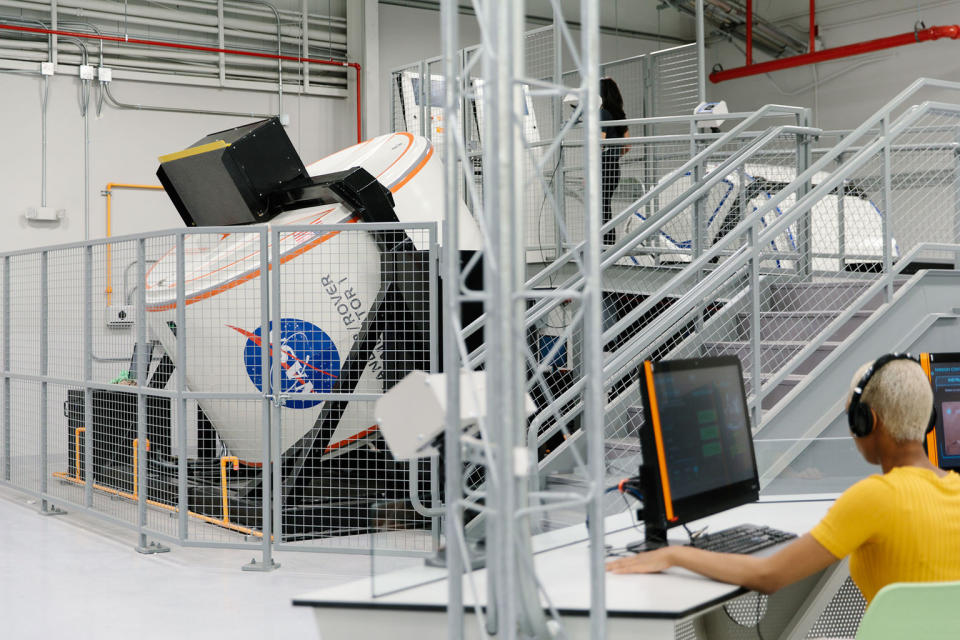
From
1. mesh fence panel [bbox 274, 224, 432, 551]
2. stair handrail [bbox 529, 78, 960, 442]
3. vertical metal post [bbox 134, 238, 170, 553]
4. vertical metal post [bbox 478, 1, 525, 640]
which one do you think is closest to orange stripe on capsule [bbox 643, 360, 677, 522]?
A: vertical metal post [bbox 478, 1, 525, 640]

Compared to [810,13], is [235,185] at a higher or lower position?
lower

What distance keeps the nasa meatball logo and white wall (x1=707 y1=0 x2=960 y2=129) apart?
7430 millimetres

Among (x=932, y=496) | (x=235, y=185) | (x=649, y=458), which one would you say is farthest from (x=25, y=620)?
(x=932, y=496)

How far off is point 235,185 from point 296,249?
0.75 m

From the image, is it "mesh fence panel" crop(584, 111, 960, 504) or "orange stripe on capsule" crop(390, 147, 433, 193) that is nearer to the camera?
"mesh fence panel" crop(584, 111, 960, 504)

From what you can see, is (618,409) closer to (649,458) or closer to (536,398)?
(536,398)

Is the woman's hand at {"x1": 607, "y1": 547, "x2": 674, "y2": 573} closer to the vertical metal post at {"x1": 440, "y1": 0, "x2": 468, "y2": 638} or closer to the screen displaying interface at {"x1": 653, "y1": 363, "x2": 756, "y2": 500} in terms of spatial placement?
the screen displaying interface at {"x1": 653, "y1": 363, "x2": 756, "y2": 500}

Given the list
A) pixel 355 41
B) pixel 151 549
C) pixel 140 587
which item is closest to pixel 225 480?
pixel 151 549

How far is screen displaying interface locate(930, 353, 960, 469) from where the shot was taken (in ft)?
11.3

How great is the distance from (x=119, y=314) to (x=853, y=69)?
8.39 meters

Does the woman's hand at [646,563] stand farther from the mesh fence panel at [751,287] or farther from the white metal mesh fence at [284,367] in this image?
the white metal mesh fence at [284,367]

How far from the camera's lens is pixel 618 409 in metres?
5.78

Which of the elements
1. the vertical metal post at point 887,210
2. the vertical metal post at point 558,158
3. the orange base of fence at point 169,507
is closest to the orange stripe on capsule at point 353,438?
the orange base of fence at point 169,507

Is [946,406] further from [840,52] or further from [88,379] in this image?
[840,52]
